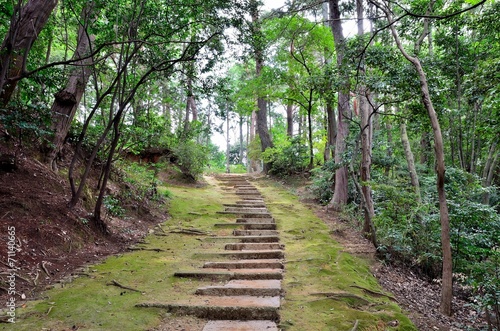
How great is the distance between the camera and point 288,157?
14734mm

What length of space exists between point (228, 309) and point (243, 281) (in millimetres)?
1028

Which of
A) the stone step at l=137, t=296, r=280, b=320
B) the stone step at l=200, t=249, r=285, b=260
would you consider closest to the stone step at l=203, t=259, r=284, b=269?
the stone step at l=200, t=249, r=285, b=260

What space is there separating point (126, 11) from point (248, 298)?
5781 mm

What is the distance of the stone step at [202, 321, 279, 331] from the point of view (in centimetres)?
333

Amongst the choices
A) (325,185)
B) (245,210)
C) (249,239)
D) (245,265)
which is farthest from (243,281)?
(325,185)

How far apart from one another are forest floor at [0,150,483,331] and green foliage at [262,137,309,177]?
24.6 ft

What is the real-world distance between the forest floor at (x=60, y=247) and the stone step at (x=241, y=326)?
22 cm

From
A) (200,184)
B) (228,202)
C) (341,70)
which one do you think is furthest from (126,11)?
(200,184)

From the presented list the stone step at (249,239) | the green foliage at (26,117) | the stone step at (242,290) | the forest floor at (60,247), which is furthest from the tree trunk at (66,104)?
the stone step at (242,290)

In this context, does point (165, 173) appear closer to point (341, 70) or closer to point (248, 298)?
point (341, 70)

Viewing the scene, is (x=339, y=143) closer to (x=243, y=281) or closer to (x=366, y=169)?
(x=366, y=169)

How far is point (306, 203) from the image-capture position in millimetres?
11039

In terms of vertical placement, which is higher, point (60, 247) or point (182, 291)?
point (60, 247)

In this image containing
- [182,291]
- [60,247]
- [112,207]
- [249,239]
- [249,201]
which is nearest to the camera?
[182,291]
